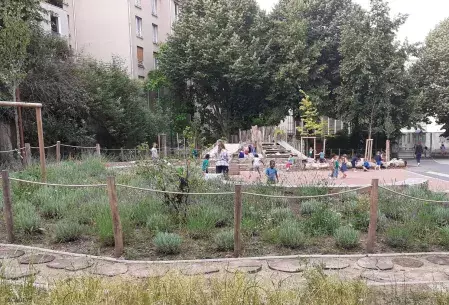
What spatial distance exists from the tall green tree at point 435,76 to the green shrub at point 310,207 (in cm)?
2603

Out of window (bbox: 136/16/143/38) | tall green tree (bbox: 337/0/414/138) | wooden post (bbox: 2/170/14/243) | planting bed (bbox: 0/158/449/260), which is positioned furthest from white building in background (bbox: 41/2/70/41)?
wooden post (bbox: 2/170/14/243)

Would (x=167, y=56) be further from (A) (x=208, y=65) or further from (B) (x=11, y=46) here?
(B) (x=11, y=46)

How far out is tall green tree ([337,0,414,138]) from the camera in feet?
81.6

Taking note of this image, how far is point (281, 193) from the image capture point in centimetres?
827

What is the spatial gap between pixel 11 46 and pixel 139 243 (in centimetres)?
1179

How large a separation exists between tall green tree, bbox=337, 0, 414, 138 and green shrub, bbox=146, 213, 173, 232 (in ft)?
71.7

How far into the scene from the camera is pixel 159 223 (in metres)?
6.07

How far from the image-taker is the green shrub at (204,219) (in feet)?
Result: 19.7

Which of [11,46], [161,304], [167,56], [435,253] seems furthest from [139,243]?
[167,56]

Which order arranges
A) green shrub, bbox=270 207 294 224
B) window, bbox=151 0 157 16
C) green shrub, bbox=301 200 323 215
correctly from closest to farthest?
1. green shrub, bbox=270 207 294 224
2. green shrub, bbox=301 200 323 215
3. window, bbox=151 0 157 16

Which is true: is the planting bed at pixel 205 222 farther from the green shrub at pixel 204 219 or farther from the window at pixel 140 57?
the window at pixel 140 57

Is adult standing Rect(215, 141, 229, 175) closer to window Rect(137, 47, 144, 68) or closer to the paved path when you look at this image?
the paved path

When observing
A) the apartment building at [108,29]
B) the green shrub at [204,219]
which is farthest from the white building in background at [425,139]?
the green shrub at [204,219]

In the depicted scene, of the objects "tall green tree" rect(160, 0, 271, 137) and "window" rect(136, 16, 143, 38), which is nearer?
"tall green tree" rect(160, 0, 271, 137)
